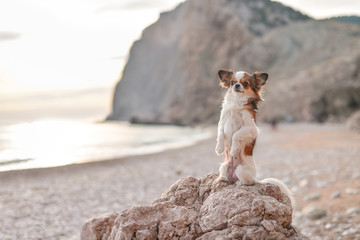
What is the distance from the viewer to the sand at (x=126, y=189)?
7.86m

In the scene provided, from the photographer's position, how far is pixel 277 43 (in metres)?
68.4

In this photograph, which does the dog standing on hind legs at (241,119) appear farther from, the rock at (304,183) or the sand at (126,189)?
the rock at (304,183)

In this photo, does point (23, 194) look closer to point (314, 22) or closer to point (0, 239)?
point (0, 239)

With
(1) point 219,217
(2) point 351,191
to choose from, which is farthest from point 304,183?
(1) point 219,217

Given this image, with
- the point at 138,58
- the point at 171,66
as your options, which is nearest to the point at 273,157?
the point at 171,66

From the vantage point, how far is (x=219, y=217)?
3939mm

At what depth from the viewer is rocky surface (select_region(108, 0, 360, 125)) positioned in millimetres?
43875

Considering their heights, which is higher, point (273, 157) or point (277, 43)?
point (277, 43)

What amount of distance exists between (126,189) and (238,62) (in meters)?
62.3

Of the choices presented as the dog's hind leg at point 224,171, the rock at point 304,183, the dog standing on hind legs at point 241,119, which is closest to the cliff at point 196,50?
the rock at point 304,183

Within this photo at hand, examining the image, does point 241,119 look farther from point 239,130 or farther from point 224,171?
point 224,171

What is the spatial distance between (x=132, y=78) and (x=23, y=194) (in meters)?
111

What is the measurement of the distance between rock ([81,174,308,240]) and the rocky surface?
35.2 metres

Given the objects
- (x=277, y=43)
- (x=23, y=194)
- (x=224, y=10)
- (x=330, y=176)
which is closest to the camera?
(x=330, y=176)
